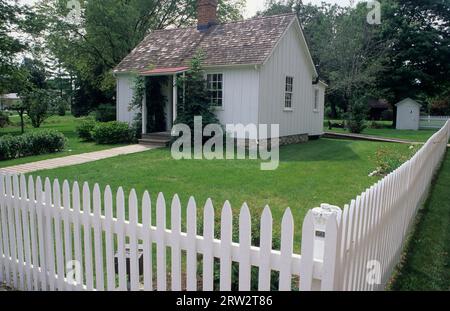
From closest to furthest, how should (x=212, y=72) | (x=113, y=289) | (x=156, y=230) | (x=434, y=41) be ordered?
(x=156, y=230), (x=113, y=289), (x=212, y=72), (x=434, y=41)

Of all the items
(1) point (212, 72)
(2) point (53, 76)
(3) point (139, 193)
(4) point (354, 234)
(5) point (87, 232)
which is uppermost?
(2) point (53, 76)

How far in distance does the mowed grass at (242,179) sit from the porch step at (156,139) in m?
2.41

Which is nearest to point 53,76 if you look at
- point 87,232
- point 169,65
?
point 169,65

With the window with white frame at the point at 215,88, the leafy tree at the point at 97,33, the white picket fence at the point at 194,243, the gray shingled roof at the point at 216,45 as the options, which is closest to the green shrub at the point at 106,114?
the leafy tree at the point at 97,33

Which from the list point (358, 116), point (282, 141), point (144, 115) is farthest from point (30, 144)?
point (358, 116)

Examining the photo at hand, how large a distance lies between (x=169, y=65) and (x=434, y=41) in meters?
30.5

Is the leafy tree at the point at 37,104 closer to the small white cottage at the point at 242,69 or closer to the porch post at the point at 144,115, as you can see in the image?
the small white cottage at the point at 242,69

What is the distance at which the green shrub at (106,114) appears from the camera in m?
26.7

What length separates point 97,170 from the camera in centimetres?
1015

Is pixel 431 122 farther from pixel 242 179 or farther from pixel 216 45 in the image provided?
pixel 242 179

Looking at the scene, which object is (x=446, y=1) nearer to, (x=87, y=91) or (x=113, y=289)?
(x=87, y=91)

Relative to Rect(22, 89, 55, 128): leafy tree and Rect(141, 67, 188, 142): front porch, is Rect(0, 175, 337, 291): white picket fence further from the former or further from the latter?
Rect(22, 89, 55, 128): leafy tree

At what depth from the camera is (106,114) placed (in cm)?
2688

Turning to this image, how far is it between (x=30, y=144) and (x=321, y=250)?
1321 centimetres
